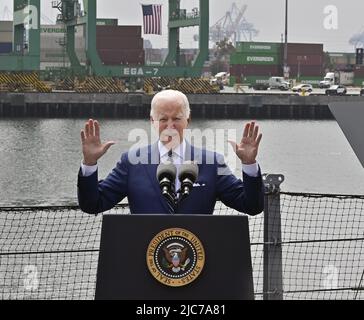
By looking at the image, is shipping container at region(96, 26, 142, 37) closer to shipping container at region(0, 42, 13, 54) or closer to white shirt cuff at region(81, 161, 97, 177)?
shipping container at region(0, 42, 13, 54)

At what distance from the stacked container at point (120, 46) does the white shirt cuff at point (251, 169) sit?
94.7 m

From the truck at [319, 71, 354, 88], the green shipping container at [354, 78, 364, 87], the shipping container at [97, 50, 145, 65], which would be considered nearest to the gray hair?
the shipping container at [97, 50, 145, 65]

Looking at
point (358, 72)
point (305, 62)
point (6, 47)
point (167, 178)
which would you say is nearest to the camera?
point (167, 178)

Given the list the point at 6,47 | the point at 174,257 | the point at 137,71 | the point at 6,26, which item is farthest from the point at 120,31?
the point at 174,257

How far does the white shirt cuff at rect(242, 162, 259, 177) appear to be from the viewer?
3.95 meters

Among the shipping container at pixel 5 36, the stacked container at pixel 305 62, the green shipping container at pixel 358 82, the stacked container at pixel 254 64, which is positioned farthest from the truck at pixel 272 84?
the shipping container at pixel 5 36

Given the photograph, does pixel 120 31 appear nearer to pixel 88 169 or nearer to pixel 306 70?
pixel 306 70

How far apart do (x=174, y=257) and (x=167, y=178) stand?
1.27ft

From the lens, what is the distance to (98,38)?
102312 millimetres

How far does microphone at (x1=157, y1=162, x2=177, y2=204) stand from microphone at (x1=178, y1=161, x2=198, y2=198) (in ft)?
0.09

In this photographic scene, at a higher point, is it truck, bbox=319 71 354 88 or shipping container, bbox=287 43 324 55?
shipping container, bbox=287 43 324 55

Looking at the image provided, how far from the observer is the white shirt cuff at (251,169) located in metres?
3.95

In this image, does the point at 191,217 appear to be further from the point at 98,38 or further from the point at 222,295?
the point at 98,38

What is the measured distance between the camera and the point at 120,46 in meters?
101
